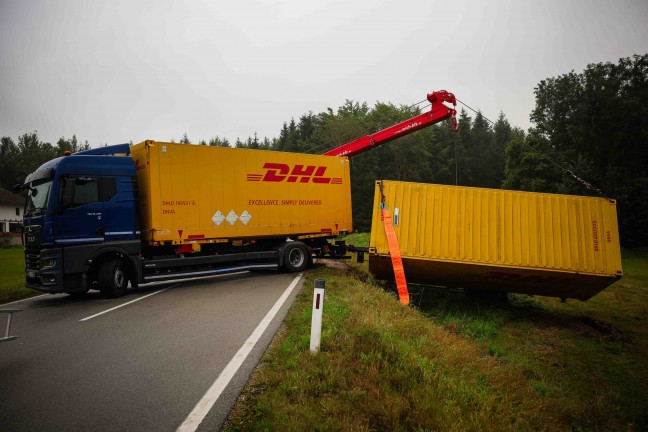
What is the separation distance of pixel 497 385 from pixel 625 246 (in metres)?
33.8

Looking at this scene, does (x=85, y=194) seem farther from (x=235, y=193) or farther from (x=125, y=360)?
(x=125, y=360)

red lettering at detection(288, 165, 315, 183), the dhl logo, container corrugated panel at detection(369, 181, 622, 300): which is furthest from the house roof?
container corrugated panel at detection(369, 181, 622, 300)

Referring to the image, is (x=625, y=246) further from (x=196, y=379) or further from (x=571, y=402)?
(x=196, y=379)

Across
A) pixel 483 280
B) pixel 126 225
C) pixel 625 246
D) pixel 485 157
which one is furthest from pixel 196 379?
pixel 485 157

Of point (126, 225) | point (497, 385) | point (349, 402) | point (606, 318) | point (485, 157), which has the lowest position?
point (606, 318)

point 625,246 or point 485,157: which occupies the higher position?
point 485,157

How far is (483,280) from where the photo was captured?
1091cm

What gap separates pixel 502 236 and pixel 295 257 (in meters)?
6.22

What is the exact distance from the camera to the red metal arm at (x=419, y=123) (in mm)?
13969

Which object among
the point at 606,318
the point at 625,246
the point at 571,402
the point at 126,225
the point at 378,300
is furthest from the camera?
the point at 625,246

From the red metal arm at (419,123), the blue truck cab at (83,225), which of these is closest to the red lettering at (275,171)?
the red metal arm at (419,123)

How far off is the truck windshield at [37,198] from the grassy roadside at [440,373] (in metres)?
6.29

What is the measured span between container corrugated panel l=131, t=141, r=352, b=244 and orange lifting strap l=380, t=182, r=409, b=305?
3.07 metres

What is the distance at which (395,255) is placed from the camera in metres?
10.1
